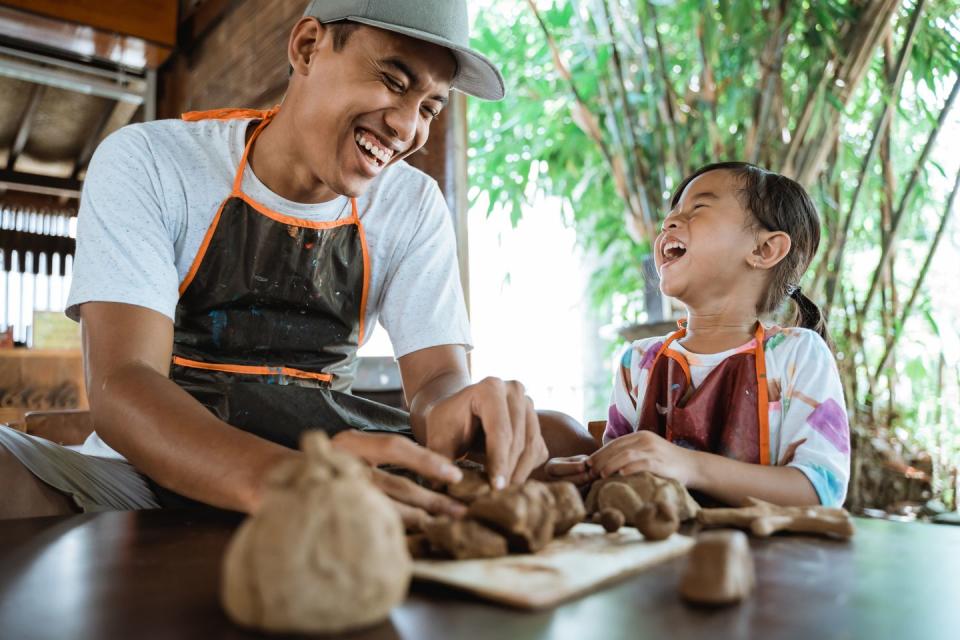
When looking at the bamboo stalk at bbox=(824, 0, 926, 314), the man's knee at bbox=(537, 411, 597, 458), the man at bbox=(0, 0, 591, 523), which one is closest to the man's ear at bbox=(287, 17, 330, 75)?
the man at bbox=(0, 0, 591, 523)

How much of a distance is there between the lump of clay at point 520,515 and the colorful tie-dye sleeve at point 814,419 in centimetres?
75

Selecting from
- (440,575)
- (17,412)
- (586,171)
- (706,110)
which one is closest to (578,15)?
(706,110)

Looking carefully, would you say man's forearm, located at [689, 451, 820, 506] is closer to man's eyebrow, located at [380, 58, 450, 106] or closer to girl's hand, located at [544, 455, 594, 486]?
girl's hand, located at [544, 455, 594, 486]

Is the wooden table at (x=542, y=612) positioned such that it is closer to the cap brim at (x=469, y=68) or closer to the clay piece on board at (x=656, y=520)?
the clay piece on board at (x=656, y=520)

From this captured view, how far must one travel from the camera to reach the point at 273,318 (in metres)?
1.75

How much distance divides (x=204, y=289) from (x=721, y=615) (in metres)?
1.38

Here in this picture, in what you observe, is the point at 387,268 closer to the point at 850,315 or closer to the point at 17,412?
the point at 850,315

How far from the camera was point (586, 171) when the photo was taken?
4043 millimetres

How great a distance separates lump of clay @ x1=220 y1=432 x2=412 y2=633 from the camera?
517mm

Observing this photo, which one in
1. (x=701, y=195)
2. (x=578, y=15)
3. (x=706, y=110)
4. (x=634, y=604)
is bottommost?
(x=634, y=604)

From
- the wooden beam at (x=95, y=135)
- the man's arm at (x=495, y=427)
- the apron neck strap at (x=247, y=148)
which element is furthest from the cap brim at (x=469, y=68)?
the wooden beam at (x=95, y=135)

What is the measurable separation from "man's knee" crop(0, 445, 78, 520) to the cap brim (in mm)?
1019

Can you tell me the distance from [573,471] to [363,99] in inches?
34.5

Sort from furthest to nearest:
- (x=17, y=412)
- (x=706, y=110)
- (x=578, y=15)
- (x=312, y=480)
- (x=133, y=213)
Answer: (x=17, y=412)
(x=578, y=15)
(x=706, y=110)
(x=133, y=213)
(x=312, y=480)
